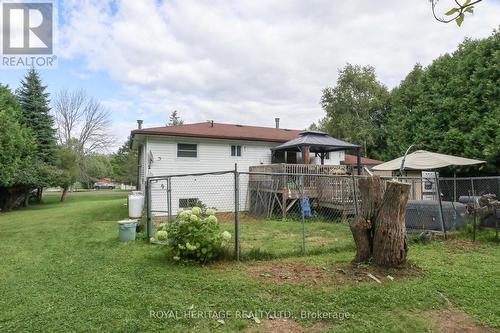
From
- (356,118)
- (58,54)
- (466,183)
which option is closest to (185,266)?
(58,54)

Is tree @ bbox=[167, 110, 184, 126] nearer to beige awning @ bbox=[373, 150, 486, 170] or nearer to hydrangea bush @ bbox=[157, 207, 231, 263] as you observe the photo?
beige awning @ bbox=[373, 150, 486, 170]

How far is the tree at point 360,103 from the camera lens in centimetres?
2480

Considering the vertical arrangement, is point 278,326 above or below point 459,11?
below

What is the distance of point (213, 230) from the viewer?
16.9 ft

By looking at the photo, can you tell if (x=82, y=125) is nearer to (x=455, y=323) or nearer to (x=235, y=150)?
(x=235, y=150)

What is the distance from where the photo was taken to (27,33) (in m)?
9.86

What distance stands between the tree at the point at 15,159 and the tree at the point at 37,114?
27.7 inches

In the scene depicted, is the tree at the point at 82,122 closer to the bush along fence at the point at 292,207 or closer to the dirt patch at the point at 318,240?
the bush along fence at the point at 292,207

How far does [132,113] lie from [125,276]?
1854 centimetres

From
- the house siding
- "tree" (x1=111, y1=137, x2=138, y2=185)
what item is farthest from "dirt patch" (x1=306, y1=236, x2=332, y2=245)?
"tree" (x1=111, y1=137, x2=138, y2=185)

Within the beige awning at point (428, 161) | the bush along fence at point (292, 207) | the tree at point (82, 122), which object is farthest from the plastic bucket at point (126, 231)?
the tree at point (82, 122)

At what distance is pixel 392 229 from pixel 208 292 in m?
2.83

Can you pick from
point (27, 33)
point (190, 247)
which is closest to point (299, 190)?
A: point (190, 247)

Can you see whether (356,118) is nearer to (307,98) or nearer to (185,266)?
(307,98)
